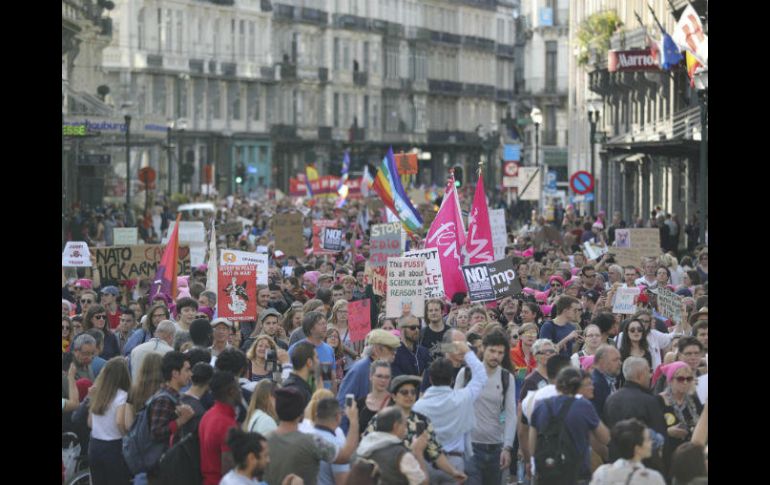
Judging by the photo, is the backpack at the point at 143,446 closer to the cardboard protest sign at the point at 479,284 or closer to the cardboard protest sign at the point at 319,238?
the cardboard protest sign at the point at 479,284

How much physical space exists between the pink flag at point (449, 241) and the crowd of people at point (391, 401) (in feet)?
11.1

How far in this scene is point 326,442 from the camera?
10797mm

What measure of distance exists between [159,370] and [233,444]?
2.20m

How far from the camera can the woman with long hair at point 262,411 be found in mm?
11258

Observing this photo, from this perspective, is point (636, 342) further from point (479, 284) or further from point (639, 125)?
point (639, 125)

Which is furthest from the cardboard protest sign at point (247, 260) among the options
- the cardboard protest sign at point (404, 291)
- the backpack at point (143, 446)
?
the backpack at point (143, 446)

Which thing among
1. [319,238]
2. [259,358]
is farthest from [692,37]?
[259,358]

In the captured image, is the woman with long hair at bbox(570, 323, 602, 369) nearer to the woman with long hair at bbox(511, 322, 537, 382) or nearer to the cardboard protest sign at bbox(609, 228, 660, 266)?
the woman with long hair at bbox(511, 322, 537, 382)

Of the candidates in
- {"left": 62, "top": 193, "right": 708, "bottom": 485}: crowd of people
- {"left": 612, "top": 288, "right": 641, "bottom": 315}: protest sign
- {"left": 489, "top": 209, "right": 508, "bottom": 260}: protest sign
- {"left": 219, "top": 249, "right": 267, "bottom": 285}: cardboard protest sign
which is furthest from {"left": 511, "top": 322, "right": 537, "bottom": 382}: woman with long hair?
{"left": 489, "top": 209, "right": 508, "bottom": 260}: protest sign

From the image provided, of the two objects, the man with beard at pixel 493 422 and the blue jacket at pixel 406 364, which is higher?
the blue jacket at pixel 406 364

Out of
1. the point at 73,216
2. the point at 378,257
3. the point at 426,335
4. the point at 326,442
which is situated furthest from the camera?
the point at 73,216

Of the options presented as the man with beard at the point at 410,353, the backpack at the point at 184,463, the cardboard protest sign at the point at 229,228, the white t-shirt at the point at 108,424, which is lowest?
the backpack at the point at 184,463
